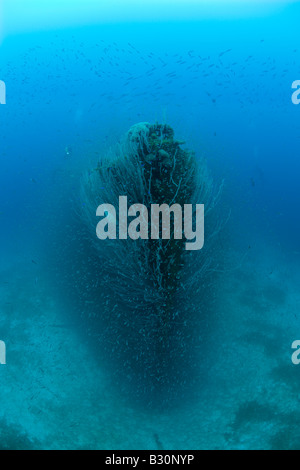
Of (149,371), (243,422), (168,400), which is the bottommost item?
(243,422)

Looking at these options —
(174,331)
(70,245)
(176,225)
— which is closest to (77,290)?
(70,245)

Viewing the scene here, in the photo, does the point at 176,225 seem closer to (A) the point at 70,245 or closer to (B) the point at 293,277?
(A) the point at 70,245

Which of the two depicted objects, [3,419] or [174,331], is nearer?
[3,419]

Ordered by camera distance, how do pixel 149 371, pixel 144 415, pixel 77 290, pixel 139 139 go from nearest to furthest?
pixel 139 139 → pixel 144 415 → pixel 149 371 → pixel 77 290

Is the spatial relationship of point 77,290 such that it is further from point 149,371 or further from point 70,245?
point 149,371

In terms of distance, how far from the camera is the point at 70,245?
784 cm

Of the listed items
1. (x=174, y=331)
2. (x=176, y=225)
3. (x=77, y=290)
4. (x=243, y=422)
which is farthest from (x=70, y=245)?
(x=243, y=422)

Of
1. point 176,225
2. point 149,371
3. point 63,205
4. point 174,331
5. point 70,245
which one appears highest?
point 63,205

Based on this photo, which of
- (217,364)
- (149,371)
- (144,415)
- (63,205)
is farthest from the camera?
(63,205)

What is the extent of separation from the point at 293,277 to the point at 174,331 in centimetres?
419
